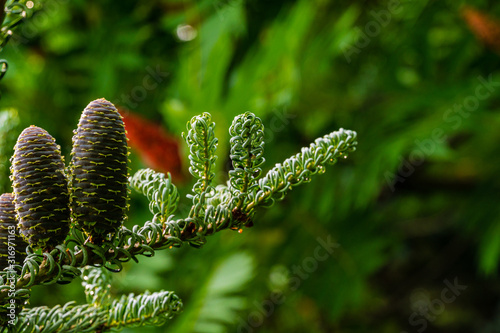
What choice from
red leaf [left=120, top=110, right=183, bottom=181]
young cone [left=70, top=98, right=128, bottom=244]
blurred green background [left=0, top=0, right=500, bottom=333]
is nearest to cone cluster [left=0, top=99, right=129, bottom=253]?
young cone [left=70, top=98, right=128, bottom=244]

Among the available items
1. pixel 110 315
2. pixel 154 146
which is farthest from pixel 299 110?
pixel 110 315

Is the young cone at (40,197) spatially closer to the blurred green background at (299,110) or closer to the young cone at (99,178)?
the young cone at (99,178)

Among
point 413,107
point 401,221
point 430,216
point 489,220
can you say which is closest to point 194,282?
point 413,107

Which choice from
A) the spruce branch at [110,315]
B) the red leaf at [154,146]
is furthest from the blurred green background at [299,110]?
the spruce branch at [110,315]

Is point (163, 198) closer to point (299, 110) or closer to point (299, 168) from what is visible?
point (299, 168)

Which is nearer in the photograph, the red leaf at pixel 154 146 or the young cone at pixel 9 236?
the young cone at pixel 9 236

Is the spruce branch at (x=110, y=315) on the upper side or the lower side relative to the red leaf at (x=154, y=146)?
lower
